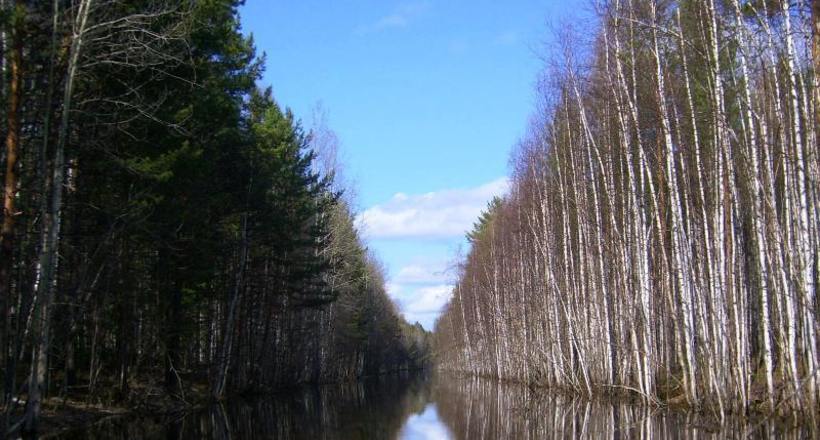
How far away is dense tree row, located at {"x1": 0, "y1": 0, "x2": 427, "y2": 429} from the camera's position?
Result: 34.3ft

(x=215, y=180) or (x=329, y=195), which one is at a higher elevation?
(x=329, y=195)

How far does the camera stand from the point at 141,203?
13141mm

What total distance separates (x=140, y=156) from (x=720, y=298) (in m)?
11.3

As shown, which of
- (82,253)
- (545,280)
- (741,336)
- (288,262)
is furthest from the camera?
(288,262)

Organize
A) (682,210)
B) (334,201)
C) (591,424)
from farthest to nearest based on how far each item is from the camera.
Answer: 1. (334,201)
2. (682,210)
3. (591,424)

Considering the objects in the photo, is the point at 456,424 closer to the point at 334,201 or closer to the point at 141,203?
the point at 141,203

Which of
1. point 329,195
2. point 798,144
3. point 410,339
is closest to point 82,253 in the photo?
point 798,144

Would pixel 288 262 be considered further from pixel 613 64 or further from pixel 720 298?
pixel 720 298

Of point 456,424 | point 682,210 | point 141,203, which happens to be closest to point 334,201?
point 682,210

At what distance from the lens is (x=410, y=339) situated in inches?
4444

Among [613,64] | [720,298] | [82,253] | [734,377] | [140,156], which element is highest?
[613,64]

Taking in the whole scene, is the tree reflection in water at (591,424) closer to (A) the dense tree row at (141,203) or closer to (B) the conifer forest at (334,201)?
(B) the conifer forest at (334,201)

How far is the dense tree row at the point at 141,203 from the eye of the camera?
10.5 metres

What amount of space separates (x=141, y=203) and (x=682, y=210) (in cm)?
1522
